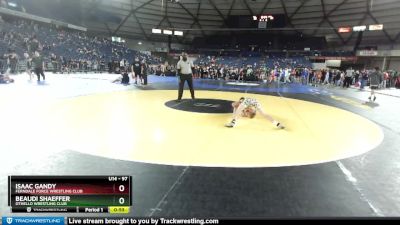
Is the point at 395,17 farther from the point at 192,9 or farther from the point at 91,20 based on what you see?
the point at 91,20

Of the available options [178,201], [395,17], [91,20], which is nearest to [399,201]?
[178,201]

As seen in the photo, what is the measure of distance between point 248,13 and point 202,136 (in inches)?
1405

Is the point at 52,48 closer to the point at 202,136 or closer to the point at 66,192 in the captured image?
the point at 202,136

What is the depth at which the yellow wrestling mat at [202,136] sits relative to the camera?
3670mm

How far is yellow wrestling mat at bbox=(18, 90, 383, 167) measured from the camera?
367 cm

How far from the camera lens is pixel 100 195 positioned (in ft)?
7.04

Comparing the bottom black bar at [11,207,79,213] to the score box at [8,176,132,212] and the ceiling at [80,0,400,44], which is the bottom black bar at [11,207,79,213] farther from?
the ceiling at [80,0,400,44]

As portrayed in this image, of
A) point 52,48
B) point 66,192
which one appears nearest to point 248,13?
point 52,48

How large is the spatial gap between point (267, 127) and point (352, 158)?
1.87 metres

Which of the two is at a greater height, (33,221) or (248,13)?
(248,13)

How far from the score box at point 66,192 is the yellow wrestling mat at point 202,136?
1227 millimetres
